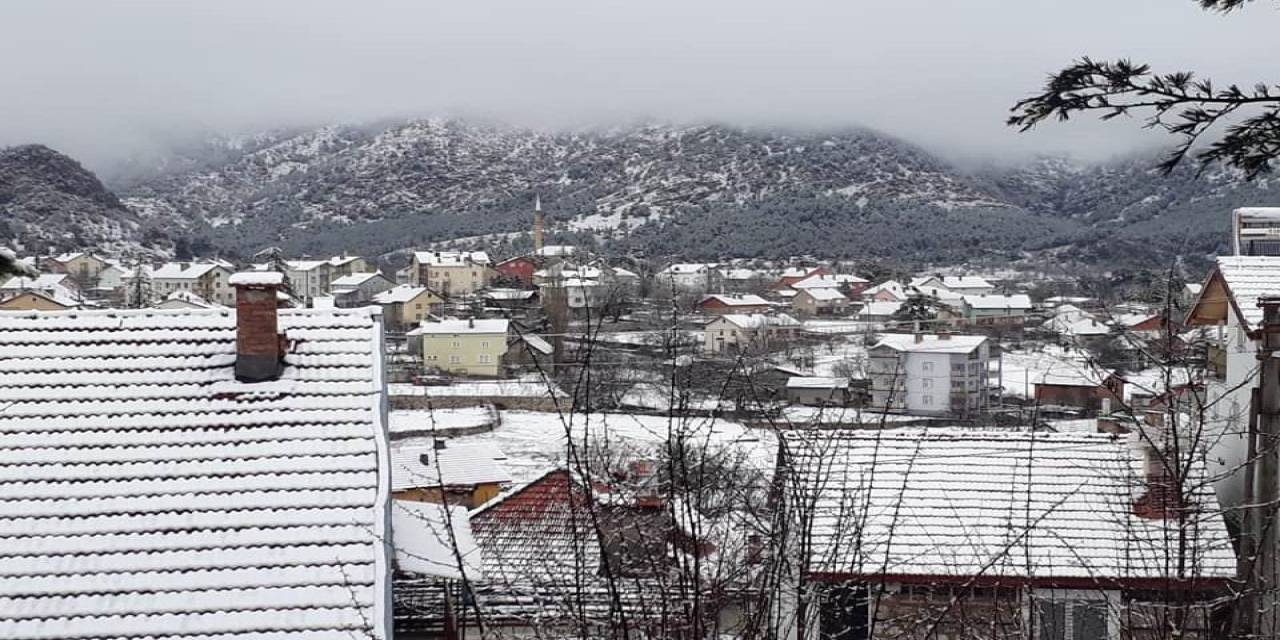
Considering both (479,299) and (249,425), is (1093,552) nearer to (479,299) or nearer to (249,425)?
(249,425)

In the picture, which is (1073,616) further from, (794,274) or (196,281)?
(794,274)

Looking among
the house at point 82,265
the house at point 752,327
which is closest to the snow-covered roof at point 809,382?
the house at point 752,327

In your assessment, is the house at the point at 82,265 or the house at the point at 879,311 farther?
the house at the point at 82,265

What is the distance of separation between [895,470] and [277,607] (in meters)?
3.62

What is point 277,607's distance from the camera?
3.85 m

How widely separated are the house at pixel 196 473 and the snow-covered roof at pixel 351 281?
173 feet

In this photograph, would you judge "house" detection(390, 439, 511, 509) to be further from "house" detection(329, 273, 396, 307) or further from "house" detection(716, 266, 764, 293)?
"house" detection(716, 266, 764, 293)

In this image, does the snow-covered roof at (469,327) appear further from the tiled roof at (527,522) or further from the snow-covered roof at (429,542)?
the snow-covered roof at (429,542)

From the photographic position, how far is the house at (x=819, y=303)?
172ft

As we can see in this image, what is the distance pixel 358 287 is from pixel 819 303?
21590mm

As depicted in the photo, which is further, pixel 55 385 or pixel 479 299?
pixel 479 299

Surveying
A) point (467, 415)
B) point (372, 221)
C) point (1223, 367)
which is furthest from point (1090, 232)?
point (1223, 367)

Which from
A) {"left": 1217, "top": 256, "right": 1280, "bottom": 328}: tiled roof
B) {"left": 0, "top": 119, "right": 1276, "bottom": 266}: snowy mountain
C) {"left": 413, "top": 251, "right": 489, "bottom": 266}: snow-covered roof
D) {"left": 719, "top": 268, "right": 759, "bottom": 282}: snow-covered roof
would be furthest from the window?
{"left": 0, "top": 119, "right": 1276, "bottom": 266}: snowy mountain

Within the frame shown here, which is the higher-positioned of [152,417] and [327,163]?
[327,163]
